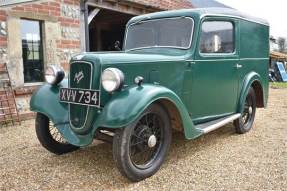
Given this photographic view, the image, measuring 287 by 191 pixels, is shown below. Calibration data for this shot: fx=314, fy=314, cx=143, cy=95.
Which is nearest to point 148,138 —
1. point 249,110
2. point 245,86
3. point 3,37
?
point 245,86

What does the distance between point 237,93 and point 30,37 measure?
4.35 m

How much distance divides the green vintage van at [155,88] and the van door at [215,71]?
13mm

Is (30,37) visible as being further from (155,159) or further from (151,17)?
(155,159)

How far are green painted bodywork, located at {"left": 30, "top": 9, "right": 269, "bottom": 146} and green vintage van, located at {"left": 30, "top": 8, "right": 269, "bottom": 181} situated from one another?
1 cm

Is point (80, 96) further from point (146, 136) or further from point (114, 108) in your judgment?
point (146, 136)

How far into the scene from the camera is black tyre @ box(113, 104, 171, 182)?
305 centimetres

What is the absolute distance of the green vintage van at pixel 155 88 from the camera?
3.14m

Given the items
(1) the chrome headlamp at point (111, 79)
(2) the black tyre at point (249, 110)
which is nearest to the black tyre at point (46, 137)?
(1) the chrome headlamp at point (111, 79)

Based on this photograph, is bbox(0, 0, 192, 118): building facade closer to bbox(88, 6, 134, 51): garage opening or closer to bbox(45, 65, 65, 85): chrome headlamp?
bbox(45, 65, 65, 85): chrome headlamp

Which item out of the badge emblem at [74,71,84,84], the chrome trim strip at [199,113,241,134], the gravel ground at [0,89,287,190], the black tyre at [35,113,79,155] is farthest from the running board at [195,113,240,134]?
the black tyre at [35,113,79,155]

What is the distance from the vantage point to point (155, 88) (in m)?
3.27

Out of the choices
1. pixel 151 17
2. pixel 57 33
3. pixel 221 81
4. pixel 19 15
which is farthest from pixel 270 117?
pixel 19 15

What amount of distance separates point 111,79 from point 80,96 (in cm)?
44

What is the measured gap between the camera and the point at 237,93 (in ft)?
15.9
